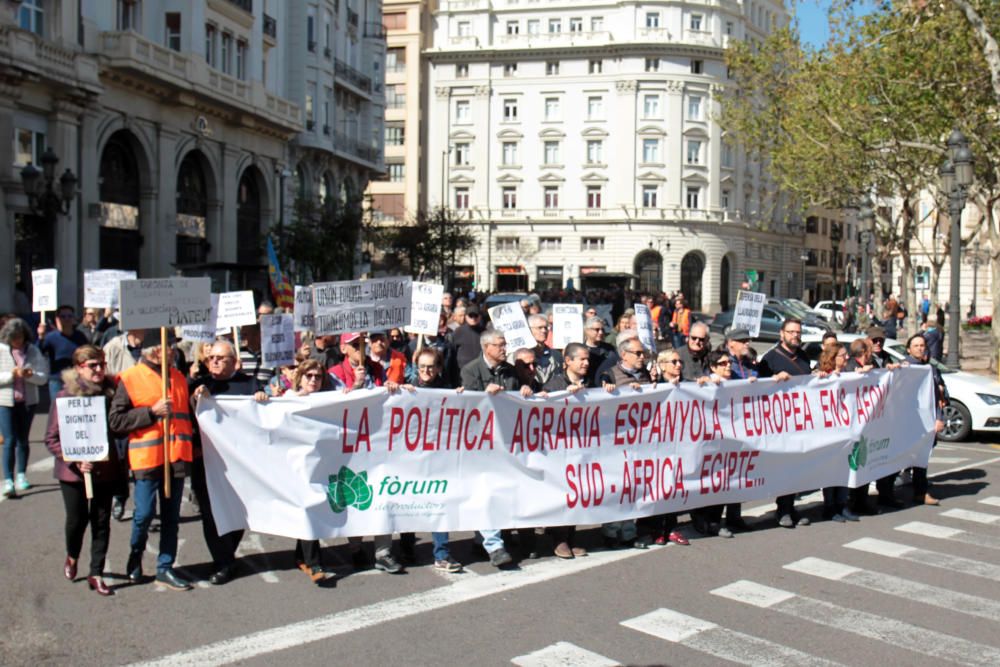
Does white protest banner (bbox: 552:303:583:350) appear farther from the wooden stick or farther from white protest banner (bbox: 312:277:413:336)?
the wooden stick

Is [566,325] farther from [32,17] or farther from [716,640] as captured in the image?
[32,17]

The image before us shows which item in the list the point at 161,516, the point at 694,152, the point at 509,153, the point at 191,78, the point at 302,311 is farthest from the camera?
the point at 509,153

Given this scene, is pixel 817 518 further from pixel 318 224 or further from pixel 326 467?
pixel 318 224

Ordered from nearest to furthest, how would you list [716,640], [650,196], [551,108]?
[716,640] → [650,196] → [551,108]

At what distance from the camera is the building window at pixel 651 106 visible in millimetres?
75188

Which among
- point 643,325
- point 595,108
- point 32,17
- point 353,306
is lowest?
point 643,325

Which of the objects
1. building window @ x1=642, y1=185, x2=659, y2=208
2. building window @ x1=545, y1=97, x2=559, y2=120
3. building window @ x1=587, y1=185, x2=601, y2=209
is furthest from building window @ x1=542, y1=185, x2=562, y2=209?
building window @ x1=642, y1=185, x2=659, y2=208

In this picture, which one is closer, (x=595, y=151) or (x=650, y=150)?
(x=650, y=150)

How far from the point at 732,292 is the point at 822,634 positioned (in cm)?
7388

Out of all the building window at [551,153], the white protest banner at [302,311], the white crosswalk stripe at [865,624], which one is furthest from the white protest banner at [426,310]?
the building window at [551,153]

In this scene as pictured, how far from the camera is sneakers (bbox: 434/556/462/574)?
8102 millimetres

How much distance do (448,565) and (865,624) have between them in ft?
9.82

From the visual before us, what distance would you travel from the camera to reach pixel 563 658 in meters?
6.20

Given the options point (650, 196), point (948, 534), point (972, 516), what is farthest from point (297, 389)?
point (650, 196)
